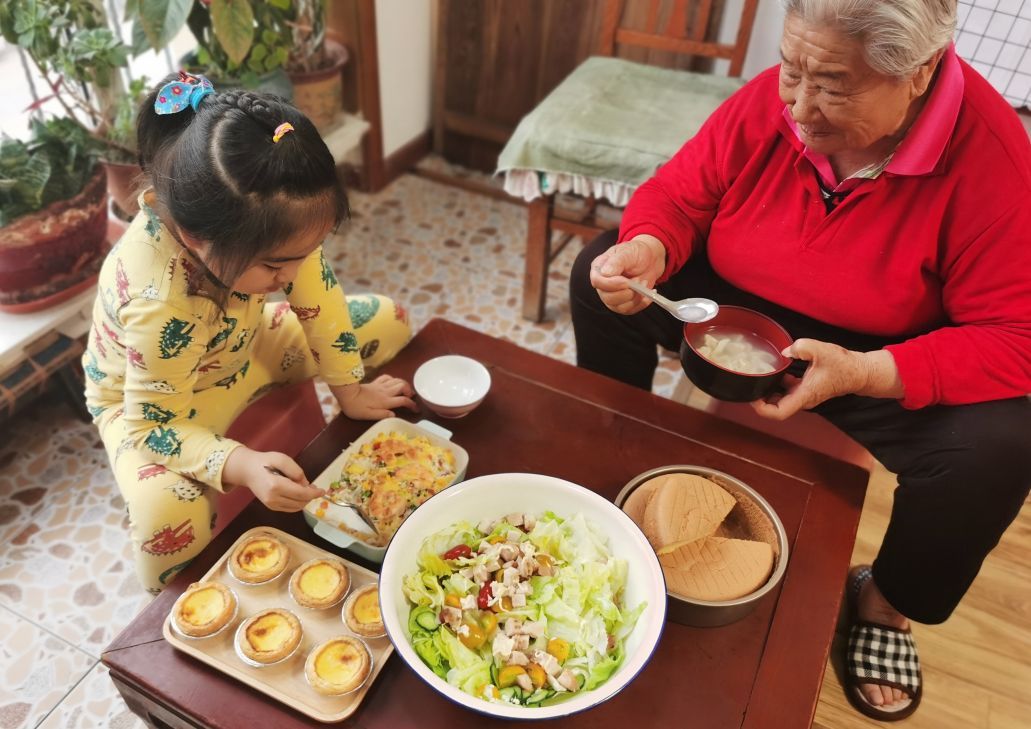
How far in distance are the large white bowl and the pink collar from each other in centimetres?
73

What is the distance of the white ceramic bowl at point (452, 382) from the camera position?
1.26 m

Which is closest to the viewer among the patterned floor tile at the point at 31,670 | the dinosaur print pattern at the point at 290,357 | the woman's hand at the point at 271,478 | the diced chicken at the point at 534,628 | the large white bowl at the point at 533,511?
the large white bowl at the point at 533,511

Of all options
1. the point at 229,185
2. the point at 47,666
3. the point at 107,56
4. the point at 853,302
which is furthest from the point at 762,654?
the point at 107,56

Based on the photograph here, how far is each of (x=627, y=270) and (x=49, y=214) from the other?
49.8 inches

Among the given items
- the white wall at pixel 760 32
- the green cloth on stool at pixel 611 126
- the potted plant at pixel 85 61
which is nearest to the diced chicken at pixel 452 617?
the potted plant at pixel 85 61

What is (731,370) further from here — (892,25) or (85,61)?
(85,61)

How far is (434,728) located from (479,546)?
0.23 m

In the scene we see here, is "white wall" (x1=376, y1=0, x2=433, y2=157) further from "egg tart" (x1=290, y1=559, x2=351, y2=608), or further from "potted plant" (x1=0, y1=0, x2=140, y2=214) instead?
"egg tart" (x1=290, y1=559, x2=351, y2=608)

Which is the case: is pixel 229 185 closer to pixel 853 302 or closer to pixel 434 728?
pixel 434 728

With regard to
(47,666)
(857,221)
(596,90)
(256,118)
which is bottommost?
(47,666)

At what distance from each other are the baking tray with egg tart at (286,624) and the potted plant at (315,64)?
5.55ft

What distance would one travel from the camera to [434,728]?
2.91 feet

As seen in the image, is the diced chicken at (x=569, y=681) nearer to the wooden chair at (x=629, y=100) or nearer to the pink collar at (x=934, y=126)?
the pink collar at (x=934, y=126)

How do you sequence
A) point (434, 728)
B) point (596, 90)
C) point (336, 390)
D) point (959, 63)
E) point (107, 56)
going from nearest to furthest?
point (434, 728) < point (959, 63) < point (336, 390) < point (107, 56) < point (596, 90)
